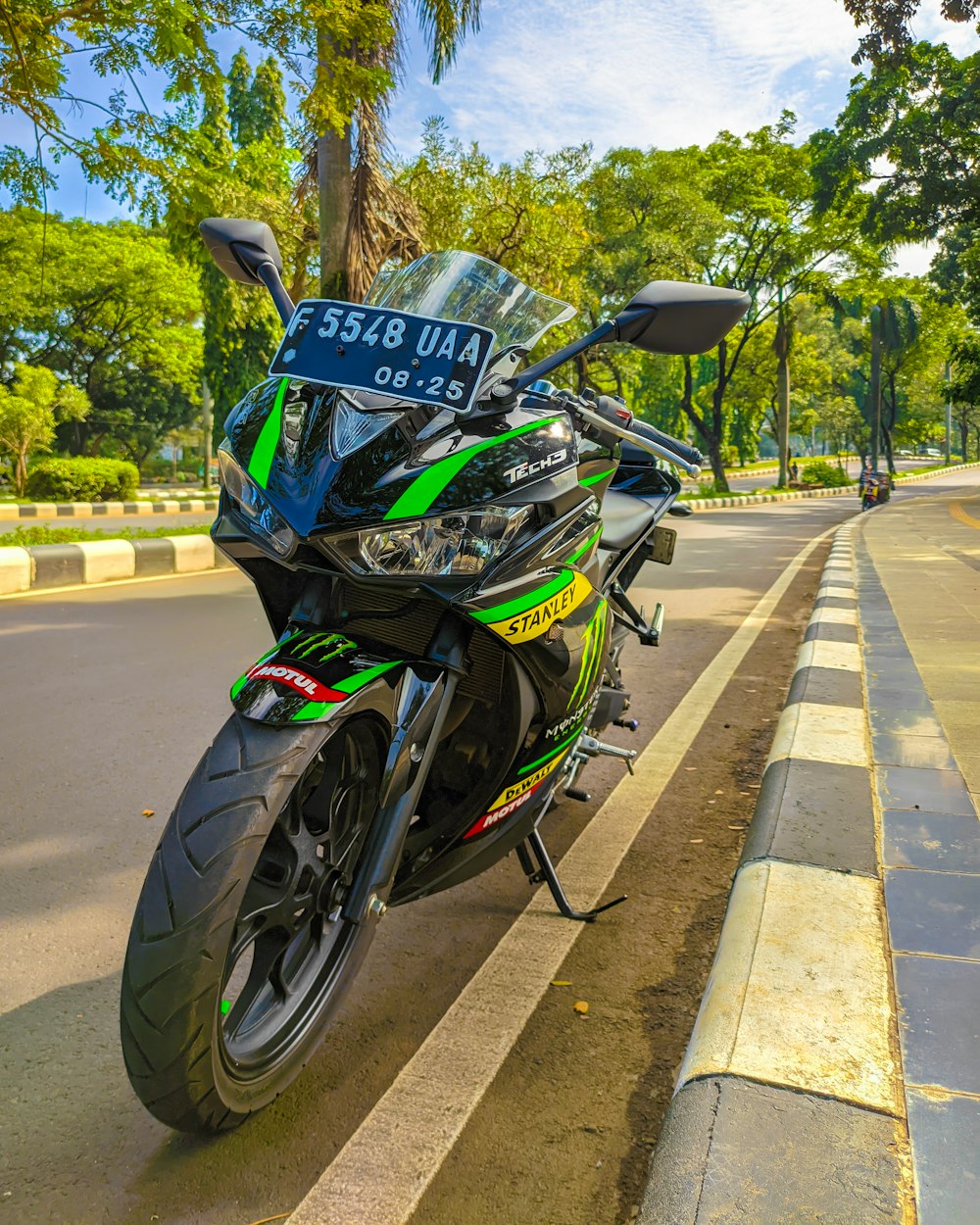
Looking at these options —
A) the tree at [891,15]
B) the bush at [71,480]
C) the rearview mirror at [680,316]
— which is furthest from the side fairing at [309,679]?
the bush at [71,480]

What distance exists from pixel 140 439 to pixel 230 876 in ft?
153

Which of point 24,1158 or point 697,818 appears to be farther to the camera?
point 697,818

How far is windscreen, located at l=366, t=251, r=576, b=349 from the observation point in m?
2.37

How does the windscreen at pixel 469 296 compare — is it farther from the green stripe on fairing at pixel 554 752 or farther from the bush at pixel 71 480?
the bush at pixel 71 480

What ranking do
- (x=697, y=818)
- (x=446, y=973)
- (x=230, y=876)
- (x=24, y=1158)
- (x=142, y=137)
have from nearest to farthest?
(x=230, y=876) < (x=24, y=1158) < (x=446, y=973) < (x=697, y=818) < (x=142, y=137)

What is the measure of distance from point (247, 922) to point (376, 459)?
2.83 feet

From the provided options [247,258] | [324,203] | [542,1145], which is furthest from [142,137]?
[542,1145]

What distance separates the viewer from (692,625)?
26.0 feet

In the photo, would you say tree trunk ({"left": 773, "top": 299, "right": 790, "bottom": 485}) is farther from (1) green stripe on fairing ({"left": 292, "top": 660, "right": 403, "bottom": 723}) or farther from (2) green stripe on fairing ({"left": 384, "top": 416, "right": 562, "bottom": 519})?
(1) green stripe on fairing ({"left": 292, "top": 660, "right": 403, "bottom": 723})

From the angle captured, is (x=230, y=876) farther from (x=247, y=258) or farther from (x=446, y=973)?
(x=247, y=258)

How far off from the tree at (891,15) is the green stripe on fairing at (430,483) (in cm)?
1366

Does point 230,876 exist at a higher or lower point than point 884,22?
lower

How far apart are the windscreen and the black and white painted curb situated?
1468mm

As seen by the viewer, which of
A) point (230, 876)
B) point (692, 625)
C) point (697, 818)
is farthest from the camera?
point (692, 625)
